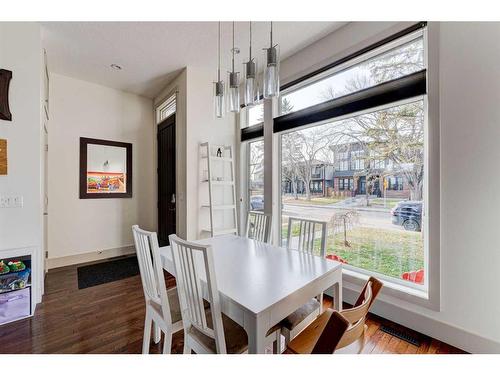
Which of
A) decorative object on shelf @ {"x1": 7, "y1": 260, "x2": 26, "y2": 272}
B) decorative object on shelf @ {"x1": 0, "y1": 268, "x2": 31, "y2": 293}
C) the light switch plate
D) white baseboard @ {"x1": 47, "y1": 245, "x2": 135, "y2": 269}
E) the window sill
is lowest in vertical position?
white baseboard @ {"x1": 47, "y1": 245, "x2": 135, "y2": 269}

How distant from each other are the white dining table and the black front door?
194cm

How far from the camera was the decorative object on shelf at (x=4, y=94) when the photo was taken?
6.59 ft

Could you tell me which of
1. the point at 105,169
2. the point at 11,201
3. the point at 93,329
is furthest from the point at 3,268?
the point at 105,169

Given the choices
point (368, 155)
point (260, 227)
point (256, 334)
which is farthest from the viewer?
point (260, 227)

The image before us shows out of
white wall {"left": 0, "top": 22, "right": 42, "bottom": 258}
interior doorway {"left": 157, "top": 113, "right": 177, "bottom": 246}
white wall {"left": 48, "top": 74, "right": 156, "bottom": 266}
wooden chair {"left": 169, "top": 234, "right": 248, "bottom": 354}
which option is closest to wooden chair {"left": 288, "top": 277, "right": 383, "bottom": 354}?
wooden chair {"left": 169, "top": 234, "right": 248, "bottom": 354}

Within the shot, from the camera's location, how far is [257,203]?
340 cm

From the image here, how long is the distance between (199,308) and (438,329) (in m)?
1.85

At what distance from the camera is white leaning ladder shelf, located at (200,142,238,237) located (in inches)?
122

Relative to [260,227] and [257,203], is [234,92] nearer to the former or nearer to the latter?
[260,227]

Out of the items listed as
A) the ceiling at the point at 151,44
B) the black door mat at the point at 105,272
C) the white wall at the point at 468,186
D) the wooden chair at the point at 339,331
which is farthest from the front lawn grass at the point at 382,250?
the black door mat at the point at 105,272

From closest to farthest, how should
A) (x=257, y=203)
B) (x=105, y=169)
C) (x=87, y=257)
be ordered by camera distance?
(x=257, y=203), (x=87, y=257), (x=105, y=169)

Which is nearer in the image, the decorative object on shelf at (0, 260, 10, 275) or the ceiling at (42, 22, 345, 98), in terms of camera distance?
the decorative object on shelf at (0, 260, 10, 275)

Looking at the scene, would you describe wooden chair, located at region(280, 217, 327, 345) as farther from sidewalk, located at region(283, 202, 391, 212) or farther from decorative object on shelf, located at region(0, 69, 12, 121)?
decorative object on shelf, located at region(0, 69, 12, 121)
